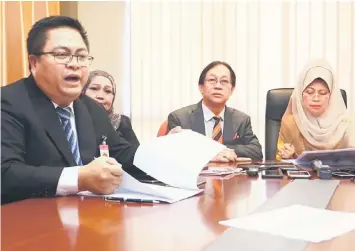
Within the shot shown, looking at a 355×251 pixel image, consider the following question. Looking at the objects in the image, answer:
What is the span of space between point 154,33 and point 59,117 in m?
2.51

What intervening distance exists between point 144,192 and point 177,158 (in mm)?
178

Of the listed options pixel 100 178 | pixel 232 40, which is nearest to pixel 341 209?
pixel 100 178

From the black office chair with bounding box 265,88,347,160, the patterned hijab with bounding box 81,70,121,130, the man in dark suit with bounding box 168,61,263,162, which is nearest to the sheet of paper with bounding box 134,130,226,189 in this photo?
the patterned hijab with bounding box 81,70,121,130

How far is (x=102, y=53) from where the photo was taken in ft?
12.8

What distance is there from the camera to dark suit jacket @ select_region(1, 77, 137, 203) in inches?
46.8

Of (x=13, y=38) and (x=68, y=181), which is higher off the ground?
(x=13, y=38)

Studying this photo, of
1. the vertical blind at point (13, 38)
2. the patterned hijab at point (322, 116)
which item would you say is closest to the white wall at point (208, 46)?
the vertical blind at point (13, 38)

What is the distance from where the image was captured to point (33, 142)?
4.44 ft

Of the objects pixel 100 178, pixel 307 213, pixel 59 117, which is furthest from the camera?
pixel 59 117

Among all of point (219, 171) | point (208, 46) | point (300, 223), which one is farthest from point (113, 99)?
point (300, 223)

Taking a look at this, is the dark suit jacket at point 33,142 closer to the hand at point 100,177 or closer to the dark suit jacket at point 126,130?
the hand at point 100,177

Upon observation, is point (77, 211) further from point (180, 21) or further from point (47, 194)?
point (180, 21)

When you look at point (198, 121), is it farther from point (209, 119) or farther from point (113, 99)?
point (113, 99)

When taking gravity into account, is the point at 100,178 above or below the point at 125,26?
below
